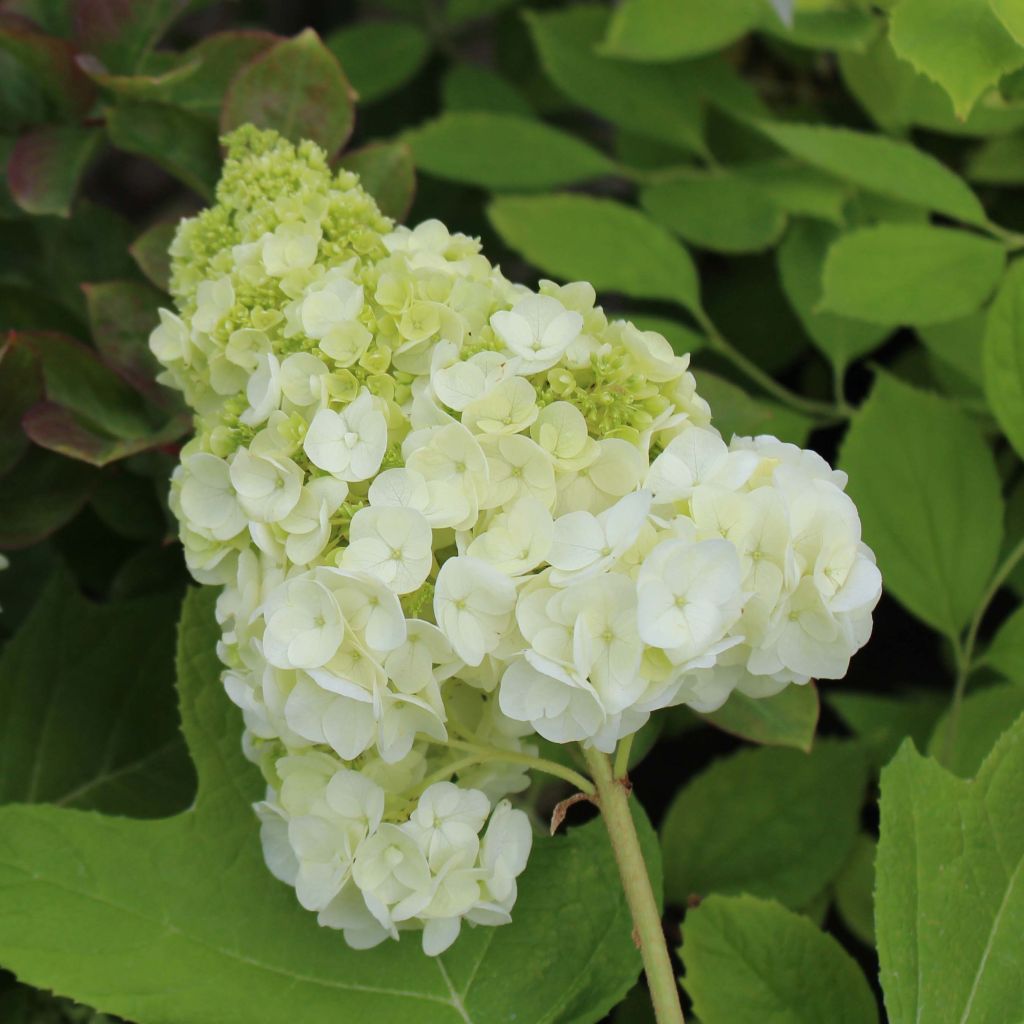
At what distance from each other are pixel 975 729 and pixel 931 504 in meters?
0.16

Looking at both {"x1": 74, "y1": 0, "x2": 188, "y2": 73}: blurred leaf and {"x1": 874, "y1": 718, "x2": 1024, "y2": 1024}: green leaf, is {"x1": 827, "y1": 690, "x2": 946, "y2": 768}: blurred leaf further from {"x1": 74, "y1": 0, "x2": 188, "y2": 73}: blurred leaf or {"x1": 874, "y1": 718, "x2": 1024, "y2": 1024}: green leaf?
{"x1": 74, "y1": 0, "x2": 188, "y2": 73}: blurred leaf

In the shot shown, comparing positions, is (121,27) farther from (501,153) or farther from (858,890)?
(858,890)

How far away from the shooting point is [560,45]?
106 centimetres

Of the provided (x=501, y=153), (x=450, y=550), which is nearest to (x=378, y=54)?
(x=501, y=153)

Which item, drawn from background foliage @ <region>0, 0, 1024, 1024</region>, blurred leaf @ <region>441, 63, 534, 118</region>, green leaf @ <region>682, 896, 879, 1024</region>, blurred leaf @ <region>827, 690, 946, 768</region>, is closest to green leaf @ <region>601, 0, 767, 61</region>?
background foliage @ <region>0, 0, 1024, 1024</region>

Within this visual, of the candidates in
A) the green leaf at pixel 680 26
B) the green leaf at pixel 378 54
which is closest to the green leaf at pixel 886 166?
the green leaf at pixel 680 26

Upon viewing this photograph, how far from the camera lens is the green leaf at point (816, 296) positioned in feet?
3.09

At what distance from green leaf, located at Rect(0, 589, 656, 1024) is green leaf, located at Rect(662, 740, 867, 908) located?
23 centimetres

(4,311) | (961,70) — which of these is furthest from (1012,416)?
(4,311)

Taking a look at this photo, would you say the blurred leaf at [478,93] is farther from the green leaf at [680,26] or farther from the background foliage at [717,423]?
the green leaf at [680,26]

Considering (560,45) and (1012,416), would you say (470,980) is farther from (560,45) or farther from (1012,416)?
(560,45)

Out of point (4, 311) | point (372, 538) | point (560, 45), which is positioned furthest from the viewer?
point (560, 45)

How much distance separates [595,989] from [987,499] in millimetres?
429

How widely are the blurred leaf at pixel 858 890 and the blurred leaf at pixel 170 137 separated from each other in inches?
26.8
